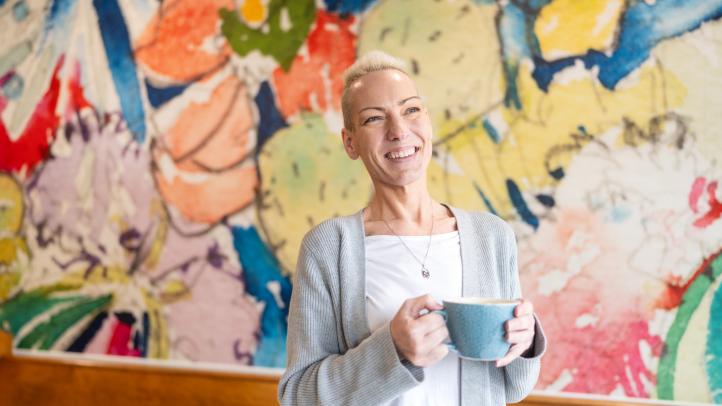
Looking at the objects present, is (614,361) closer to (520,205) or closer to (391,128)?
(520,205)

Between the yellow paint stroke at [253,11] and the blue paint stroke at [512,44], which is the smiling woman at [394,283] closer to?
the blue paint stroke at [512,44]

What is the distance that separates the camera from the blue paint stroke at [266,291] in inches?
88.6

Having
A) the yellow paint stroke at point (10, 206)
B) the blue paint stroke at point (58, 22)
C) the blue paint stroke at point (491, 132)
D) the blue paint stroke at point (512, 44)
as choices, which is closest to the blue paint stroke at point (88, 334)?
the yellow paint stroke at point (10, 206)

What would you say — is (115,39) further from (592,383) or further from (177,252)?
→ (592,383)

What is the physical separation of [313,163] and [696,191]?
1.04 m

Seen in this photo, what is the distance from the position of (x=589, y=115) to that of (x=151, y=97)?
1.35 m

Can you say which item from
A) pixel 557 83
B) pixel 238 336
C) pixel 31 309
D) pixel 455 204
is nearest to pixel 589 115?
pixel 557 83

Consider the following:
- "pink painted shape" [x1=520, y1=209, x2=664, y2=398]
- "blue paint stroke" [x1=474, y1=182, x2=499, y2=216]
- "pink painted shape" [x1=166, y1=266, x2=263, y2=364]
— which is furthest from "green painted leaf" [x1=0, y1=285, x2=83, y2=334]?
"pink painted shape" [x1=520, y1=209, x2=664, y2=398]

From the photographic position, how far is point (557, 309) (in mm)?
1978

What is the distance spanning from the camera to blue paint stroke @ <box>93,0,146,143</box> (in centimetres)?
242

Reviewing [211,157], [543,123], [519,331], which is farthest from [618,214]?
[211,157]

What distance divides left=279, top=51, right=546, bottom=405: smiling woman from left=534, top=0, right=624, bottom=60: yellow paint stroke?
920 millimetres

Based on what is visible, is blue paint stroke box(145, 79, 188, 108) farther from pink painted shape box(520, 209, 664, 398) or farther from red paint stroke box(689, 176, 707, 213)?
red paint stroke box(689, 176, 707, 213)

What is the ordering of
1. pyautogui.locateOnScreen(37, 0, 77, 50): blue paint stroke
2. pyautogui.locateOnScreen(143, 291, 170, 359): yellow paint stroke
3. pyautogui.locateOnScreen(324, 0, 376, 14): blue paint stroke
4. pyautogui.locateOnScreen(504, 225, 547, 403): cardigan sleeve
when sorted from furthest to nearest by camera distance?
pyautogui.locateOnScreen(37, 0, 77, 50): blue paint stroke → pyautogui.locateOnScreen(143, 291, 170, 359): yellow paint stroke → pyautogui.locateOnScreen(324, 0, 376, 14): blue paint stroke → pyautogui.locateOnScreen(504, 225, 547, 403): cardigan sleeve
